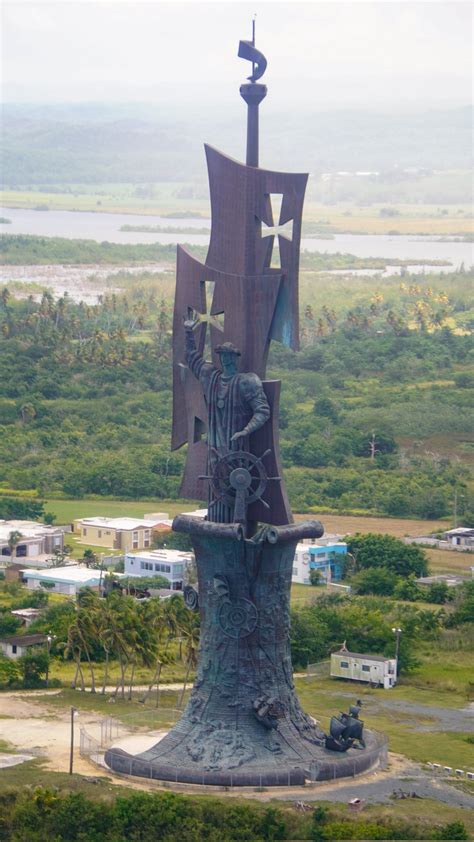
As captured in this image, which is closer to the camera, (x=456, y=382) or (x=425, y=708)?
(x=425, y=708)

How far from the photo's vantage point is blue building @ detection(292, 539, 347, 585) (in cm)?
5891

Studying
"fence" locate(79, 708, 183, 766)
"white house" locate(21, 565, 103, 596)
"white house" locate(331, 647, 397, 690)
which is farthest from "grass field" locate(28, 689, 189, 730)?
"white house" locate(21, 565, 103, 596)

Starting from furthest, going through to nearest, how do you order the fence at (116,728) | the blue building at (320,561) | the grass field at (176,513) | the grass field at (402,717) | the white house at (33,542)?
the grass field at (176,513)
the white house at (33,542)
the blue building at (320,561)
the grass field at (402,717)
the fence at (116,728)

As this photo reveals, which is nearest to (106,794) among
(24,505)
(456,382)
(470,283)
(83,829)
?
(83,829)

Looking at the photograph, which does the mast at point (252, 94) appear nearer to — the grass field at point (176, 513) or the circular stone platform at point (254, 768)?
the circular stone platform at point (254, 768)

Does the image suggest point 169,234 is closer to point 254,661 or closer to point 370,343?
point 370,343

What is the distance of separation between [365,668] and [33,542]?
17.4 meters

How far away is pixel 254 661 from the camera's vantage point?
3709 cm

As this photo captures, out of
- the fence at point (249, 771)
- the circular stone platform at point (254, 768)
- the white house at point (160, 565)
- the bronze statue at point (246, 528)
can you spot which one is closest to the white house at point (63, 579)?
the white house at point (160, 565)

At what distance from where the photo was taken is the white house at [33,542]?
200ft

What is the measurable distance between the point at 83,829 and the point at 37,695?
10.2m

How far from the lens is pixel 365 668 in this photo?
46062 millimetres

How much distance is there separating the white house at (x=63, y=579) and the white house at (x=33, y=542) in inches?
90.2

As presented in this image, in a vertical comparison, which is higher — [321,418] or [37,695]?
[321,418]
